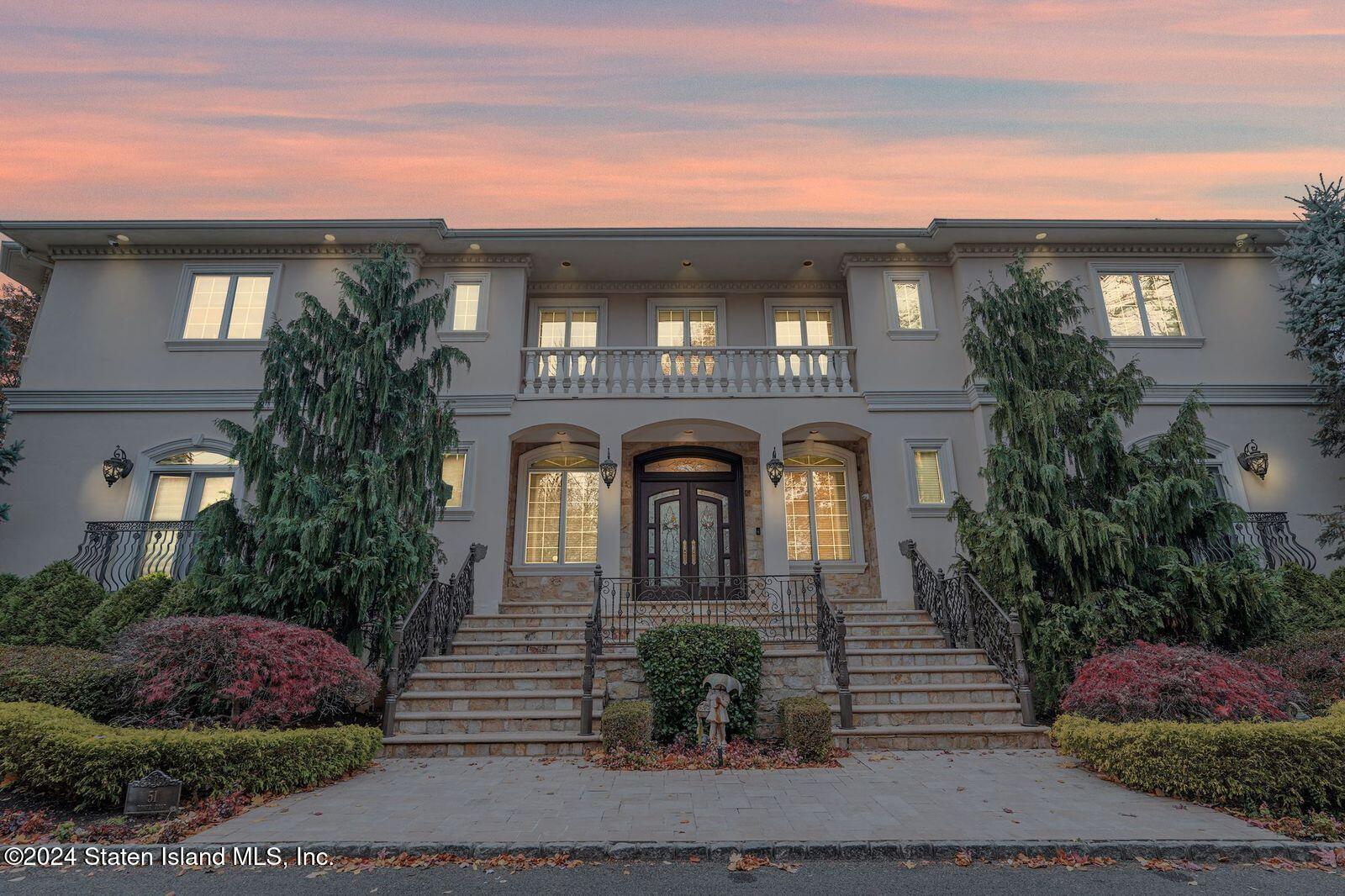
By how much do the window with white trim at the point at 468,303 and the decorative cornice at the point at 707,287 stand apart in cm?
177

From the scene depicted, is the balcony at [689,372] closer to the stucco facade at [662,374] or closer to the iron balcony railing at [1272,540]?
the stucco facade at [662,374]

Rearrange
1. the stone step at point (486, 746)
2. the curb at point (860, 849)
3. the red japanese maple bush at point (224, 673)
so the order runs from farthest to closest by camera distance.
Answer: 1. the stone step at point (486, 746)
2. the red japanese maple bush at point (224, 673)
3. the curb at point (860, 849)

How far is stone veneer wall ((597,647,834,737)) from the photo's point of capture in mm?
7910

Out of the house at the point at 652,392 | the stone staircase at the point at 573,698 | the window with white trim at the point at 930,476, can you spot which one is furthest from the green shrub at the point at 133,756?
the window with white trim at the point at 930,476

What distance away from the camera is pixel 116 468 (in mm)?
10898

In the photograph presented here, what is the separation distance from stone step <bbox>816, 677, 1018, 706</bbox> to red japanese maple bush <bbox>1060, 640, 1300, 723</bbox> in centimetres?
106

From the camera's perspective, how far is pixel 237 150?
10.7m

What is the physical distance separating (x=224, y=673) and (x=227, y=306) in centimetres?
876

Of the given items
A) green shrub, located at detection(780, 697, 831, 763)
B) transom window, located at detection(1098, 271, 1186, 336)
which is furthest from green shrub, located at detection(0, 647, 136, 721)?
transom window, located at detection(1098, 271, 1186, 336)

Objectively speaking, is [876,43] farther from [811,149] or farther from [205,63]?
[205,63]

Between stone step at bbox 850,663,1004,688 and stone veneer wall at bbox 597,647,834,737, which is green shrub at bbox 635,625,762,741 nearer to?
stone veneer wall at bbox 597,647,834,737

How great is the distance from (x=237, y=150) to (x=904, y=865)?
13.8 m

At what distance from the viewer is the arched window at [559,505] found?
1233 cm

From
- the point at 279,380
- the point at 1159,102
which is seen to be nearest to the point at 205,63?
the point at 279,380
